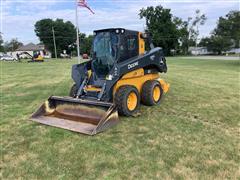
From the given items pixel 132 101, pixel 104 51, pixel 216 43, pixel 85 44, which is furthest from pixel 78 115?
pixel 85 44

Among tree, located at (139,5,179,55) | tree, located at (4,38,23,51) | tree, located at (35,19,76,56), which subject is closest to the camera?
tree, located at (139,5,179,55)

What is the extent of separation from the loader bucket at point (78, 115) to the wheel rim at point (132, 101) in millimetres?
793

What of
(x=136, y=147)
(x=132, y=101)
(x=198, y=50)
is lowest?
(x=136, y=147)

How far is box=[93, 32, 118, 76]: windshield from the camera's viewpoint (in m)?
6.83

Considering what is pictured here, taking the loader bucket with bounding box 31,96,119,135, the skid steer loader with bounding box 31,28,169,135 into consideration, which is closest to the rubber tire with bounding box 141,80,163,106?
the skid steer loader with bounding box 31,28,169,135

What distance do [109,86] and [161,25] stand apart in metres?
56.5

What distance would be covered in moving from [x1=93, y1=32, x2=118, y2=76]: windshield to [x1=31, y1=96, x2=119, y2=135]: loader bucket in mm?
1281

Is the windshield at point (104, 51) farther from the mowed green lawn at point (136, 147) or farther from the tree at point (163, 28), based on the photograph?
the tree at point (163, 28)

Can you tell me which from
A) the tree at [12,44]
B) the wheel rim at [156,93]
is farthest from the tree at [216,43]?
the tree at [12,44]

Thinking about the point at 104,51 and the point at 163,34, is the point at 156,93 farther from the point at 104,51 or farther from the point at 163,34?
the point at 163,34

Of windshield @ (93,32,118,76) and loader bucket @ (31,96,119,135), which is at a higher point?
windshield @ (93,32,118,76)

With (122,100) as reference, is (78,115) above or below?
below

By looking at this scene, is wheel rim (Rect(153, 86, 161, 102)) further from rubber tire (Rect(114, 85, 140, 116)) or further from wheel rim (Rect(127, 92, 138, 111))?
rubber tire (Rect(114, 85, 140, 116))

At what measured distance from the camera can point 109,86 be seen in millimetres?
6340
